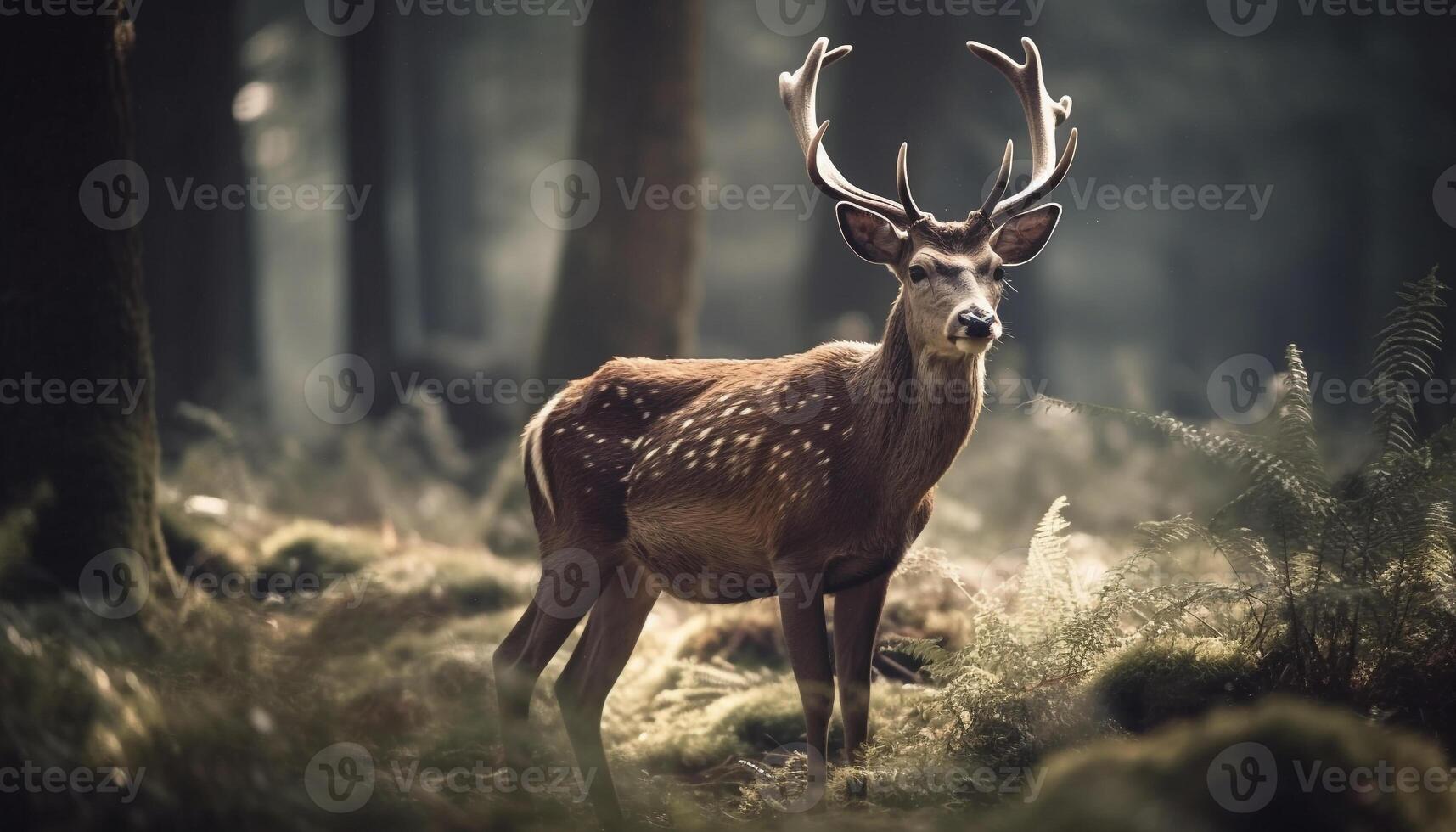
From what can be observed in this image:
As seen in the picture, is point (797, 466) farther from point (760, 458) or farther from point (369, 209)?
point (369, 209)

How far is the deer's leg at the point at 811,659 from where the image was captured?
15.3ft

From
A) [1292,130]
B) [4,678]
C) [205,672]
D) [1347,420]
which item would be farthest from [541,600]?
[1292,130]

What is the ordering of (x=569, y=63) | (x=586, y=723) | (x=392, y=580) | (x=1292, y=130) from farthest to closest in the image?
1. (x=569, y=63)
2. (x=1292, y=130)
3. (x=392, y=580)
4. (x=586, y=723)

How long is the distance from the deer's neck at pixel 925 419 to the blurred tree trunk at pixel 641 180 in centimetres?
516

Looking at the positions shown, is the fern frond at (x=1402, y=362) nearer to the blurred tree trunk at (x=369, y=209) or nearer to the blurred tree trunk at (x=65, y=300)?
the blurred tree trunk at (x=65, y=300)

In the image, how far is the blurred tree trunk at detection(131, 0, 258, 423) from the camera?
11.7 meters

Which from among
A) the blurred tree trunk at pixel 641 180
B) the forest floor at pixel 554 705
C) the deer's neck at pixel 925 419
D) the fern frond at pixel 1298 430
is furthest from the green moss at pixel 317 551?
the fern frond at pixel 1298 430

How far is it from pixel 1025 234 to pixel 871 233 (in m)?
0.78

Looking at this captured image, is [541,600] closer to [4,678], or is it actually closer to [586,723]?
[586,723]

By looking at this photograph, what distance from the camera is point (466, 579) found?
743 centimetres

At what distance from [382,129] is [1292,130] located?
1579 centimetres

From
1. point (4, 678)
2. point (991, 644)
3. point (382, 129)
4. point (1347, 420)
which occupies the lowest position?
point (1347, 420)

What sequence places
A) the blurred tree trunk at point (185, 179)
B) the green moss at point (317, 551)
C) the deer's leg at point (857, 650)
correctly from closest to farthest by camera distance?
1. the deer's leg at point (857, 650)
2. the green moss at point (317, 551)
3. the blurred tree trunk at point (185, 179)

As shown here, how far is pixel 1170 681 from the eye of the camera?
14.2 ft
